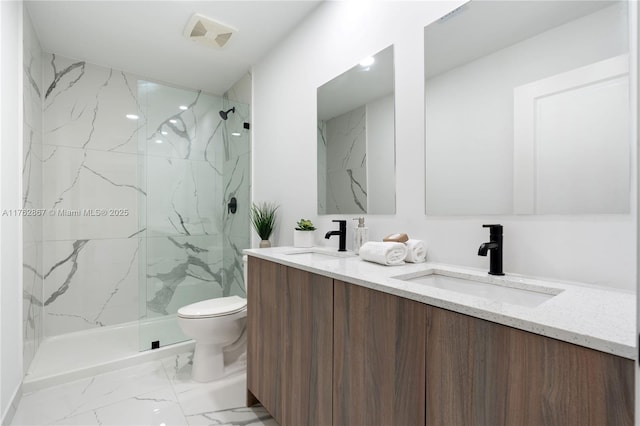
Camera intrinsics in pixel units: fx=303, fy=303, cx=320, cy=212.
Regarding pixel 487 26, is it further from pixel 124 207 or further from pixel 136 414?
pixel 124 207

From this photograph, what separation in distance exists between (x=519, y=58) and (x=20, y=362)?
2.96m

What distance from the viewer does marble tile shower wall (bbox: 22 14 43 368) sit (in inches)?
77.6

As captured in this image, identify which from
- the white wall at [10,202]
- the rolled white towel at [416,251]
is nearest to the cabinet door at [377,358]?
the rolled white towel at [416,251]

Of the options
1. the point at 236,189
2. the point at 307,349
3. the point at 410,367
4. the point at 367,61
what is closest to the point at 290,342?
the point at 307,349

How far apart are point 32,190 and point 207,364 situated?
5.85 ft

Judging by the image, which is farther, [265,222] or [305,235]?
[265,222]

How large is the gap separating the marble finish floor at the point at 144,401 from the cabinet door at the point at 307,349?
1.63 ft

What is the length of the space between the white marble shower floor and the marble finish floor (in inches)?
2.2

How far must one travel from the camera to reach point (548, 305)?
0.68 meters

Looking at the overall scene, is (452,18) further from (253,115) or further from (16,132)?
(16,132)

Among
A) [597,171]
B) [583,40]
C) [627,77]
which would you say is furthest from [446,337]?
[583,40]

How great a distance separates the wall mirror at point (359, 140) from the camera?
1.47 m

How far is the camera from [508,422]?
60 centimetres

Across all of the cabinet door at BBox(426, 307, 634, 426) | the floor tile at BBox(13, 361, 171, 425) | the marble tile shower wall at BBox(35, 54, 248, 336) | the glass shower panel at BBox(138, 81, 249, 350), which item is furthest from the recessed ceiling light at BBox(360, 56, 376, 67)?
the floor tile at BBox(13, 361, 171, 425)
